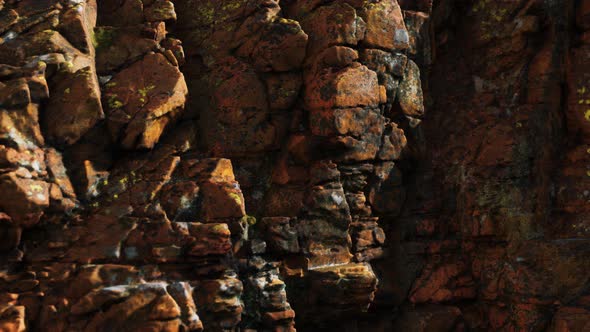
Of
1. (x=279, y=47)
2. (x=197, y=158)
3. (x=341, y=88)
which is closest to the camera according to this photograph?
(x=197, y=158)

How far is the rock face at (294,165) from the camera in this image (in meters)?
17.6

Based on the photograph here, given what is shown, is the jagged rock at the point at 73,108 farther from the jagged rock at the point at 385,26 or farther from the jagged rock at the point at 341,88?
the jagged rock at the point at 385,26

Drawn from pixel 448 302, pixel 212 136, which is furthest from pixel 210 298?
pixel 448 302

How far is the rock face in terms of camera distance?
17.6 meters

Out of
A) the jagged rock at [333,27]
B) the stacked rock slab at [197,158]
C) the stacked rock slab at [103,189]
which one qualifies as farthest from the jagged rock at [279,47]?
the stacked rock slab at [103,189]

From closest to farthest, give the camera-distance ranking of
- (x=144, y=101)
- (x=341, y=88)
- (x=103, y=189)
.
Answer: (x=103, y=189)
(x=144, y=101)
(x=341, y=88)

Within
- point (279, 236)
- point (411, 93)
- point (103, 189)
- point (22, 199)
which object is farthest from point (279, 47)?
point (22, 199)

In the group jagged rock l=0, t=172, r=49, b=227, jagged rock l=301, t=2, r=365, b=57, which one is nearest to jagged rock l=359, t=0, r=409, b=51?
jagged rock l=301, t=2, r=365, b=57

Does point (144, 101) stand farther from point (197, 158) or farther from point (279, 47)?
point (279, 47)

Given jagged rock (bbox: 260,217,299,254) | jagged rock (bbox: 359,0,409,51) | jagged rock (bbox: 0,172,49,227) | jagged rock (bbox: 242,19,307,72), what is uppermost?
jagged rock (bbox: 359,0,409,51)

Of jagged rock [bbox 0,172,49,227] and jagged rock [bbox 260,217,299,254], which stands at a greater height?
jagged rock [bbox 0,172,49,227]

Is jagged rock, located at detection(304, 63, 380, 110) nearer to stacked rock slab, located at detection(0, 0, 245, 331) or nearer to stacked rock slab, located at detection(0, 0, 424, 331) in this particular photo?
stacked rock slab, located at detection(0, 0, 424, 331)

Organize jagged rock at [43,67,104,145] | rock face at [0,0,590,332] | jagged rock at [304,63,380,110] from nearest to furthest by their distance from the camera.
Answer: rock face at [0,0,590,332]
jagged rock at [43,67,104,145]
jagged rock at [304,63,380,110]

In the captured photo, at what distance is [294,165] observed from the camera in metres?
21.4
